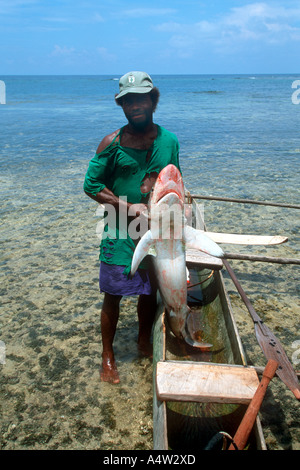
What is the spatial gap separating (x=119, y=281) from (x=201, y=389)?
1.30 metres

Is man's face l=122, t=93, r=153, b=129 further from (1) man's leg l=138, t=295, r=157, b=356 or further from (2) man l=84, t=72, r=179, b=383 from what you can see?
(1) man's leg l=138, t=295, r=157, b=356

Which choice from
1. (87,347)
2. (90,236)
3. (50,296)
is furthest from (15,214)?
(87,347)

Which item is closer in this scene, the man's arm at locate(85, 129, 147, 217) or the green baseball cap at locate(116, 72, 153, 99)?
the green baseball cap at locate(116, 72, 153, 99)

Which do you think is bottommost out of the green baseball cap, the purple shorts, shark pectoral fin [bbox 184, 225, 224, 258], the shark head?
the purple shorts

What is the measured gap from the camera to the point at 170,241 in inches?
148

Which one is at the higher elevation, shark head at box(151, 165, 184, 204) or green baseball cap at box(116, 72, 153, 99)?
green baseball cap at box(116, 72, 153, 99)

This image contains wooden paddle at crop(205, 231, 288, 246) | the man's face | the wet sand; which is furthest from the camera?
wooden paddle at crop(205, 231, 288, 246)

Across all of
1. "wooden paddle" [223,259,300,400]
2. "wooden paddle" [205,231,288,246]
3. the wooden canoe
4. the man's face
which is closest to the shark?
Result: the wooden canoe

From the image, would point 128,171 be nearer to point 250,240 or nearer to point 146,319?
point 146,319

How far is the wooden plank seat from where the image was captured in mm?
3090

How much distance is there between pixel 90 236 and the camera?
9.09m

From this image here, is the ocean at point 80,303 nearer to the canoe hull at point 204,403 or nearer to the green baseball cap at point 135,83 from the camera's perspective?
the canoe hull at point 204,403

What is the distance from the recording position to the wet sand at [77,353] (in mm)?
3875
